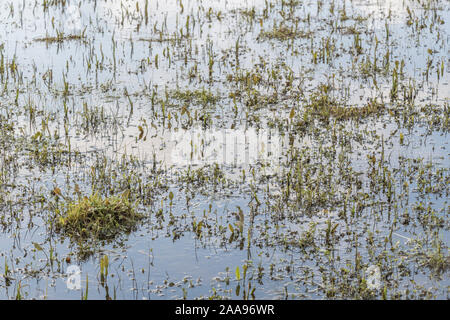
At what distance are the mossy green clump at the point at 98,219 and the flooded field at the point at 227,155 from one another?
0.8 inches

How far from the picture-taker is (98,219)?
6.52 metres

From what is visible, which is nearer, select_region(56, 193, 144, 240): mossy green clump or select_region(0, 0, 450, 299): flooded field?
select_region(0, 0, 450, 299): flooded field

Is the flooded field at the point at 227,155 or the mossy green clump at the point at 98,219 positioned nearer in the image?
the flooded field at the point at 227,155

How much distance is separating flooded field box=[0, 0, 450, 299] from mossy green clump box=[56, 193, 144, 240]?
0.07 ft

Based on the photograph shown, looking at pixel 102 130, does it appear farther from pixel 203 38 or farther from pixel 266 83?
pixel 203 38

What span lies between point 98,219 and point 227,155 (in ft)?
7.24

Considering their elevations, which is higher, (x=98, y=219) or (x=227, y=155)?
(x=227, y=155)

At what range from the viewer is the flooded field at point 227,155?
578cm

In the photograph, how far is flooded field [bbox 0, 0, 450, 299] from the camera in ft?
19.0

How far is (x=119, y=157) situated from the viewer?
8180mm

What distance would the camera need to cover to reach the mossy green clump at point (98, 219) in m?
6.44

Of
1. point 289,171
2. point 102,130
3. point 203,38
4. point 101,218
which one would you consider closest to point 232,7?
point 203,38

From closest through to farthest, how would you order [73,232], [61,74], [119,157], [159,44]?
[73,232]
[119,157]
[61,74]
[159,44]
